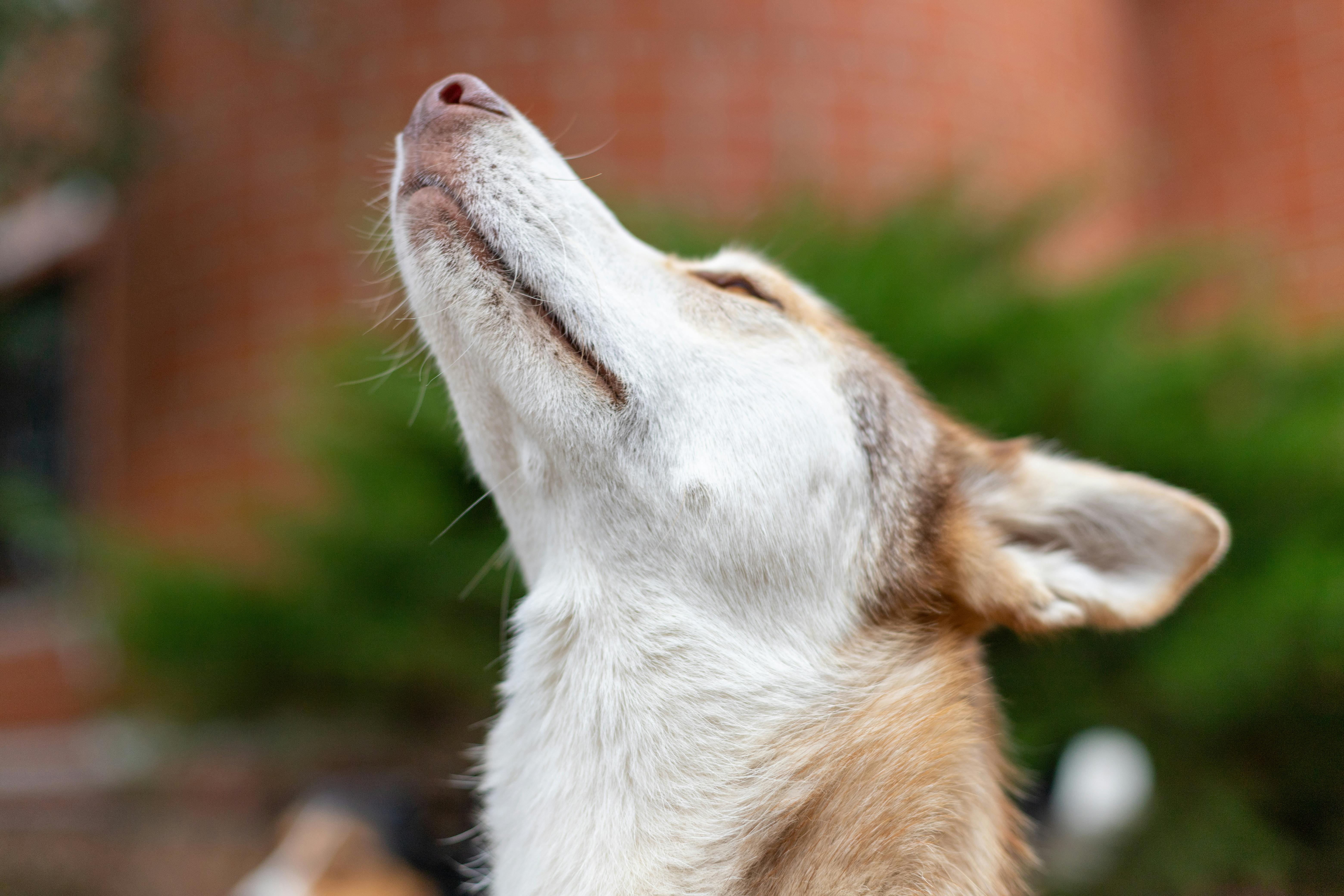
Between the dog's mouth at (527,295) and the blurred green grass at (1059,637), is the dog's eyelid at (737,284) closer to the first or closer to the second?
the dog's mouth at (527,295)

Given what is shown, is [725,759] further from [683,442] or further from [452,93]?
[452,93]

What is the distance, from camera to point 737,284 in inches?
105

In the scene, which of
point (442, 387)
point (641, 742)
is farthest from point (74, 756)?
point (641, 742)

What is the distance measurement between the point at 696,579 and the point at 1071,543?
3.38 feet

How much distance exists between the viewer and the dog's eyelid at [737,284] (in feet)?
8.59

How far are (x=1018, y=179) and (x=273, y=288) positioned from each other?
545cm

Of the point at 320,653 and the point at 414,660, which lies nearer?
the point at 414,660

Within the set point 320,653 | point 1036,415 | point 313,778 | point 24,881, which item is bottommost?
point 24,881

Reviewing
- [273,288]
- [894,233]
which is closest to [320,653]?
[273,288]

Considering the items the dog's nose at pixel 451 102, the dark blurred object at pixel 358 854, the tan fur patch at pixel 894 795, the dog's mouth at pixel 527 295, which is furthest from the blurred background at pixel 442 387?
the tan fur patch at pixel 894 795

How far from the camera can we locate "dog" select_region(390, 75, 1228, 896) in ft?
6.85

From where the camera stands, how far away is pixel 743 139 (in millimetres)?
6953

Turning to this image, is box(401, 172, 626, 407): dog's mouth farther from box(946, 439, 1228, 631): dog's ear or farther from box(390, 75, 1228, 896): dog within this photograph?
box(946, 439, 1228, 631): dog's ear

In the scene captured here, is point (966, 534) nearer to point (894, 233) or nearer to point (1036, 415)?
point (1036, 415)
